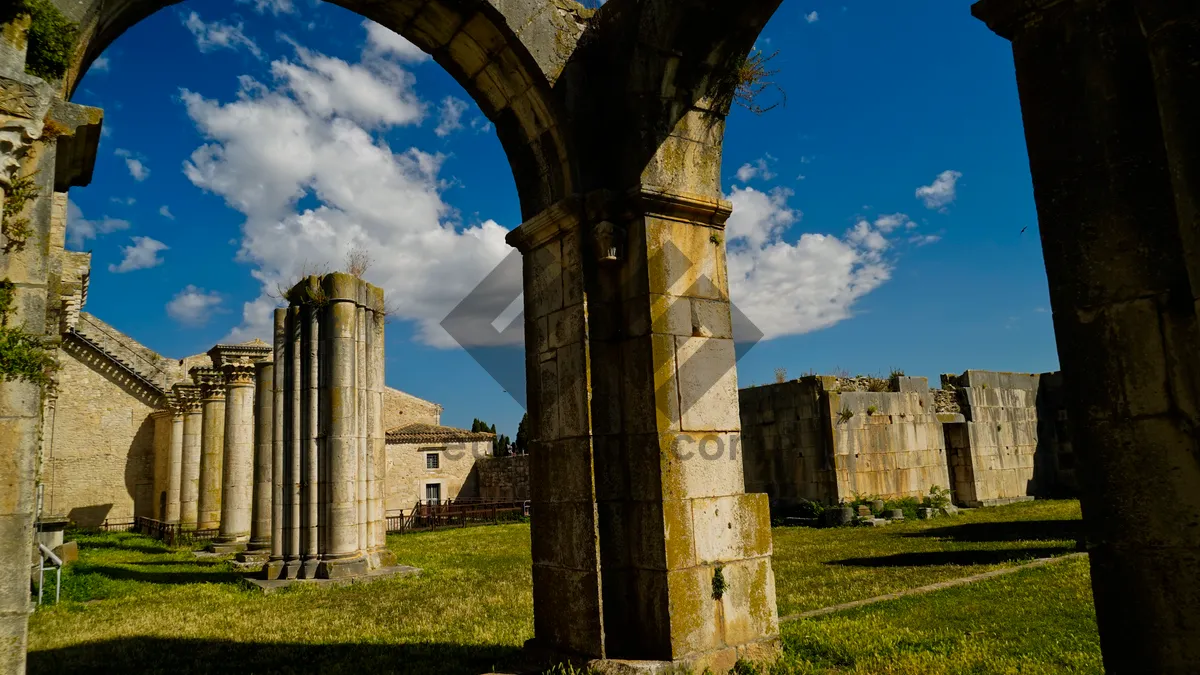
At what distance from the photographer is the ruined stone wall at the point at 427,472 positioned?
3177cm

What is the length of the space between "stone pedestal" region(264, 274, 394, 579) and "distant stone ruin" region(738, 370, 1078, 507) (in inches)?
408

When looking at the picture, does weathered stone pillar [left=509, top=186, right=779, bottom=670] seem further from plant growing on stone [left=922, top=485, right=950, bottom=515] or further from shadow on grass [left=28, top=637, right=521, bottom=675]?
plant growing on stone [left=922, top=485, right=950, bottom=515]

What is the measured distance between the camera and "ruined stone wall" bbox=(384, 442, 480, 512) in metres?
31.8

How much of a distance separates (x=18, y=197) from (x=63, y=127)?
0.38m

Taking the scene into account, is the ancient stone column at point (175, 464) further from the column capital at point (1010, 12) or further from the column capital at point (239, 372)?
the column capital at point (1010, 12)

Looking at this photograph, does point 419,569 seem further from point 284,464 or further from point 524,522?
point 524,522

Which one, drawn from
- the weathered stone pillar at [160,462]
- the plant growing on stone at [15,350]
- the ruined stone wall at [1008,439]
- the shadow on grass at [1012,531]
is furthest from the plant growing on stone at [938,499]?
the weathered stone pillar at [160,462]

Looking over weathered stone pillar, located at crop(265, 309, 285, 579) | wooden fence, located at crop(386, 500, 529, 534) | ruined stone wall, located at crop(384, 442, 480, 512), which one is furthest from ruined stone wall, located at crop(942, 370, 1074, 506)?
ruined stone wall, located at crop(384, 442, 480, 512)

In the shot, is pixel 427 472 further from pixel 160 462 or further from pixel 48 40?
pixel 48 40

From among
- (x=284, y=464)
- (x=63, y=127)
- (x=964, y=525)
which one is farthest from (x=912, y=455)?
(x=63, y=127)

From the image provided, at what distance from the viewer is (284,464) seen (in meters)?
11.7

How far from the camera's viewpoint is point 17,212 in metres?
2.95

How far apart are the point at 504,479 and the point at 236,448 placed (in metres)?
16.0

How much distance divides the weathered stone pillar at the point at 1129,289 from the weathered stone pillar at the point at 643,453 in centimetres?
234
